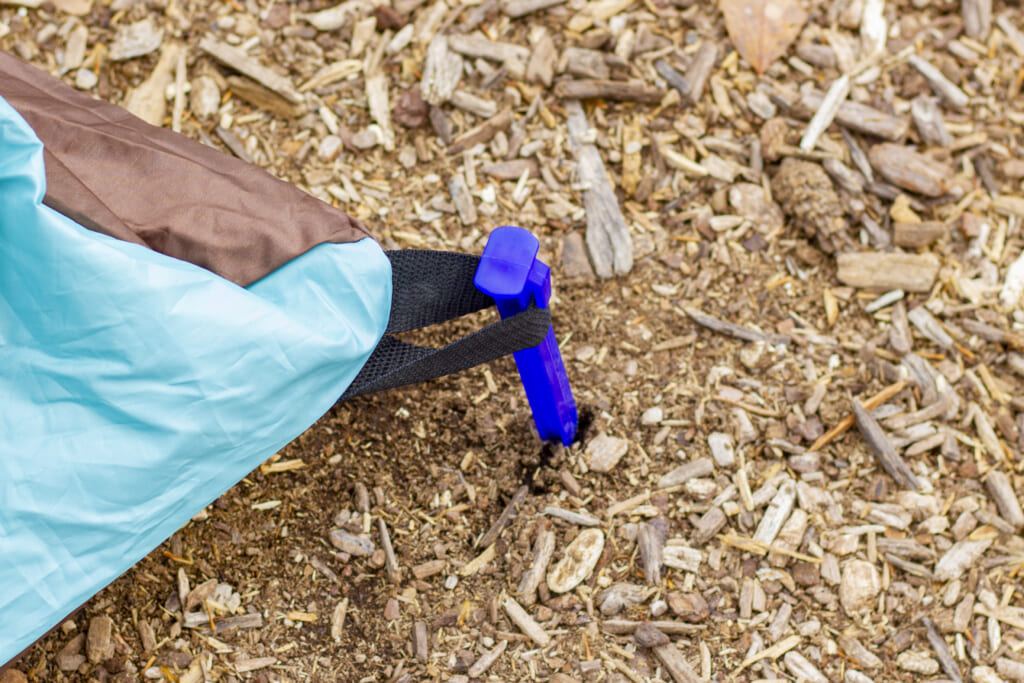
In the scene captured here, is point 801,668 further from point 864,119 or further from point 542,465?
point 864,119

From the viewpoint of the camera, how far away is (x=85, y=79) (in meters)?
2.17

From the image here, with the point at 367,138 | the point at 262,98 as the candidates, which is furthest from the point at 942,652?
the point at 262,98

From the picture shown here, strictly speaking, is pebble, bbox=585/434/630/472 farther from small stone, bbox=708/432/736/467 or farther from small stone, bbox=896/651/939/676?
small stone, bbox=896/651/939/676

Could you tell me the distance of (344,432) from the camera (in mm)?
1778

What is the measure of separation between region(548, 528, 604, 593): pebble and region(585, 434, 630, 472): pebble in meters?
0.15

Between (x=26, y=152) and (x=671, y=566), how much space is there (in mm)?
1413

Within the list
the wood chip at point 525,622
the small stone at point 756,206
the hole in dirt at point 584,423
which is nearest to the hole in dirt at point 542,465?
the hole in dirt at point 584,423

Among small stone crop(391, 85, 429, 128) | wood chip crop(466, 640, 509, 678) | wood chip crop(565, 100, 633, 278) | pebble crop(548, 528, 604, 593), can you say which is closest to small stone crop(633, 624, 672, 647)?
pebble crop(548, 528, 604, 593)

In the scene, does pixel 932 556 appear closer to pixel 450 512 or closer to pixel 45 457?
pixel 450 512

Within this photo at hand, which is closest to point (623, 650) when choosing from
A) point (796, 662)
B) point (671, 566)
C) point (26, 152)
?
point (671, 566)

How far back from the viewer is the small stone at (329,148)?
2098 mm

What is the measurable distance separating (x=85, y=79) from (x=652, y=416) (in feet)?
5.85

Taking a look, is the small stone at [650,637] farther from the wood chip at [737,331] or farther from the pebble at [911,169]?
the pebble at [911,169]

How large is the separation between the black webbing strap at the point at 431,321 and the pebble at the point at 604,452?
0.45 metres
